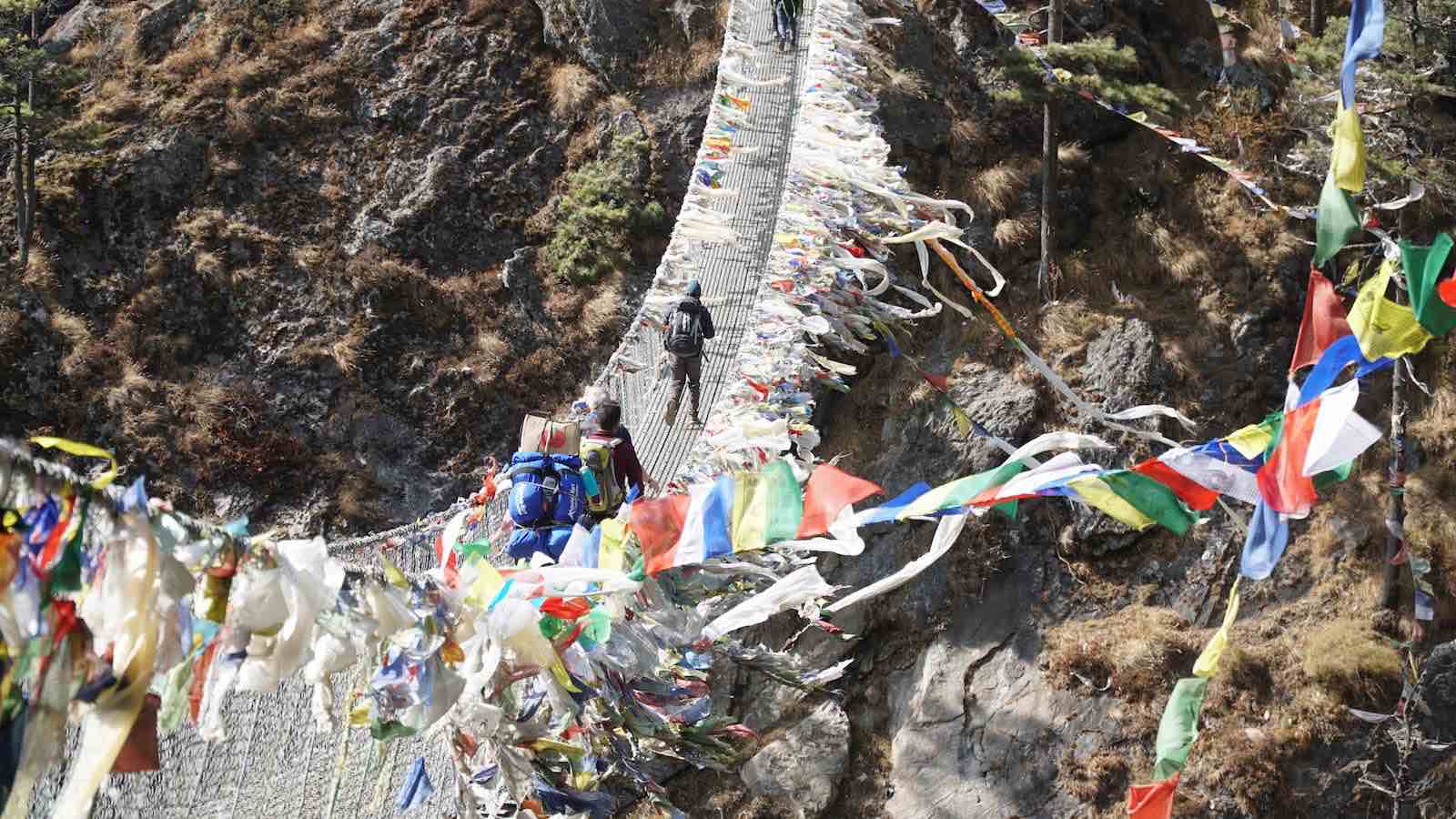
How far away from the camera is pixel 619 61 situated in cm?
1305

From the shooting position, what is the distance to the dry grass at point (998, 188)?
33.9 feet

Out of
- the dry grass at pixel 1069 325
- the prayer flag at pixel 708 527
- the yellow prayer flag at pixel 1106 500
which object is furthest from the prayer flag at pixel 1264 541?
the dry grass at pixel 1069 325

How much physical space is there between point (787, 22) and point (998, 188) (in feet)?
7.50

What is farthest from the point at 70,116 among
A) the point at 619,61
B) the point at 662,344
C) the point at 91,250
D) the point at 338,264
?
the point at 662,344

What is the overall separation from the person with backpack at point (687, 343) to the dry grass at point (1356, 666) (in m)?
3.76

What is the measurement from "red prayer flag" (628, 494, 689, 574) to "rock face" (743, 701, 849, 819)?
4.37 meters

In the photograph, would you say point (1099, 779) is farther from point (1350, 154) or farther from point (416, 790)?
point (1350, 154)

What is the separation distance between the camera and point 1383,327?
4.34 metres

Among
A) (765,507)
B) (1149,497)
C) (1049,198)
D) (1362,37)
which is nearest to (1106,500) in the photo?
(1149,497)

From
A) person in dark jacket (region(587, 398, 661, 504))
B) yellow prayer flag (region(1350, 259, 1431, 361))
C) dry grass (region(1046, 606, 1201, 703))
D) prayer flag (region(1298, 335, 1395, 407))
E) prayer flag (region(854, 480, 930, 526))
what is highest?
yellow prayer flag (region(1350, 259, 1431, 361))

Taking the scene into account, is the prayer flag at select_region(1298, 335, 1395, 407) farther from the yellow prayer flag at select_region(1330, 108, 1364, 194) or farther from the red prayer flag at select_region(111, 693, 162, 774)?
the red prayer flag at select_region(111, 693, 162, 774)

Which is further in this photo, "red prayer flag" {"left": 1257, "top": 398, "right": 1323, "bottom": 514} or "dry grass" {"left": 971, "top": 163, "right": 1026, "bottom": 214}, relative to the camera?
"dry grass" {"left": 971, "top": 163, "right": 1026, "bottom": 214}

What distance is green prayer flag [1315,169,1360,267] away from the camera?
165 inches

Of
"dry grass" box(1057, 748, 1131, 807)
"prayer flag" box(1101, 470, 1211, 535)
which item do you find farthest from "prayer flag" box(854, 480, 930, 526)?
"dry grass" box(1057, 748, 1131, 807)
